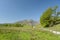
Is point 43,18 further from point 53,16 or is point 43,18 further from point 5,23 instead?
point 5,23

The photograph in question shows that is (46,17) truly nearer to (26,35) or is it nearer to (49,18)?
(49,18)

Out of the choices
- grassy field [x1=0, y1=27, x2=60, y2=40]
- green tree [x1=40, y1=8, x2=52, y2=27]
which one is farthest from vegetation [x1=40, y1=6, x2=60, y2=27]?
grassy field [x1=0, y1=27, x2=60, y2=40]

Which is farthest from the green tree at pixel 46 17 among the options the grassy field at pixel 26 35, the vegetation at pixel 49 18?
the grassy field at pixel 26 35

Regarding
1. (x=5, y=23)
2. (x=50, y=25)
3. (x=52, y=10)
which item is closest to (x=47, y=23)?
(x=50, y=25)

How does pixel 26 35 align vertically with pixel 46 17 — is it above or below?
below

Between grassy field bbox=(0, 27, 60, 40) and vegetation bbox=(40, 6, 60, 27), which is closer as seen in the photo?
grassy field bbox=(0, 27, 60, 40)

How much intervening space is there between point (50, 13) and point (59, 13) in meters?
3.06

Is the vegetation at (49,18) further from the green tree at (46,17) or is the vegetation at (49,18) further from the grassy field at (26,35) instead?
the grassy field at (26,35)

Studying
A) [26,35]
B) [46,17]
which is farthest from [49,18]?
[26,35]

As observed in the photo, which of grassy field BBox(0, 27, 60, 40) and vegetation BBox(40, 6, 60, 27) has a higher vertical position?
vegetation BBox(40, 6, 60, 27)

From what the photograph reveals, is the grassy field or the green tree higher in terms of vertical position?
the green tree

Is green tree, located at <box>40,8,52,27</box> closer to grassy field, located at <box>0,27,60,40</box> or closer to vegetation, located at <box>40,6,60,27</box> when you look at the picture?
vegetation, located at <box>40,6,60,27</box>

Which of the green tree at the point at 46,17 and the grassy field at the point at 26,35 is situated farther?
the green tree at the point at 46,17

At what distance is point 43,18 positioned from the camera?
105 feet
